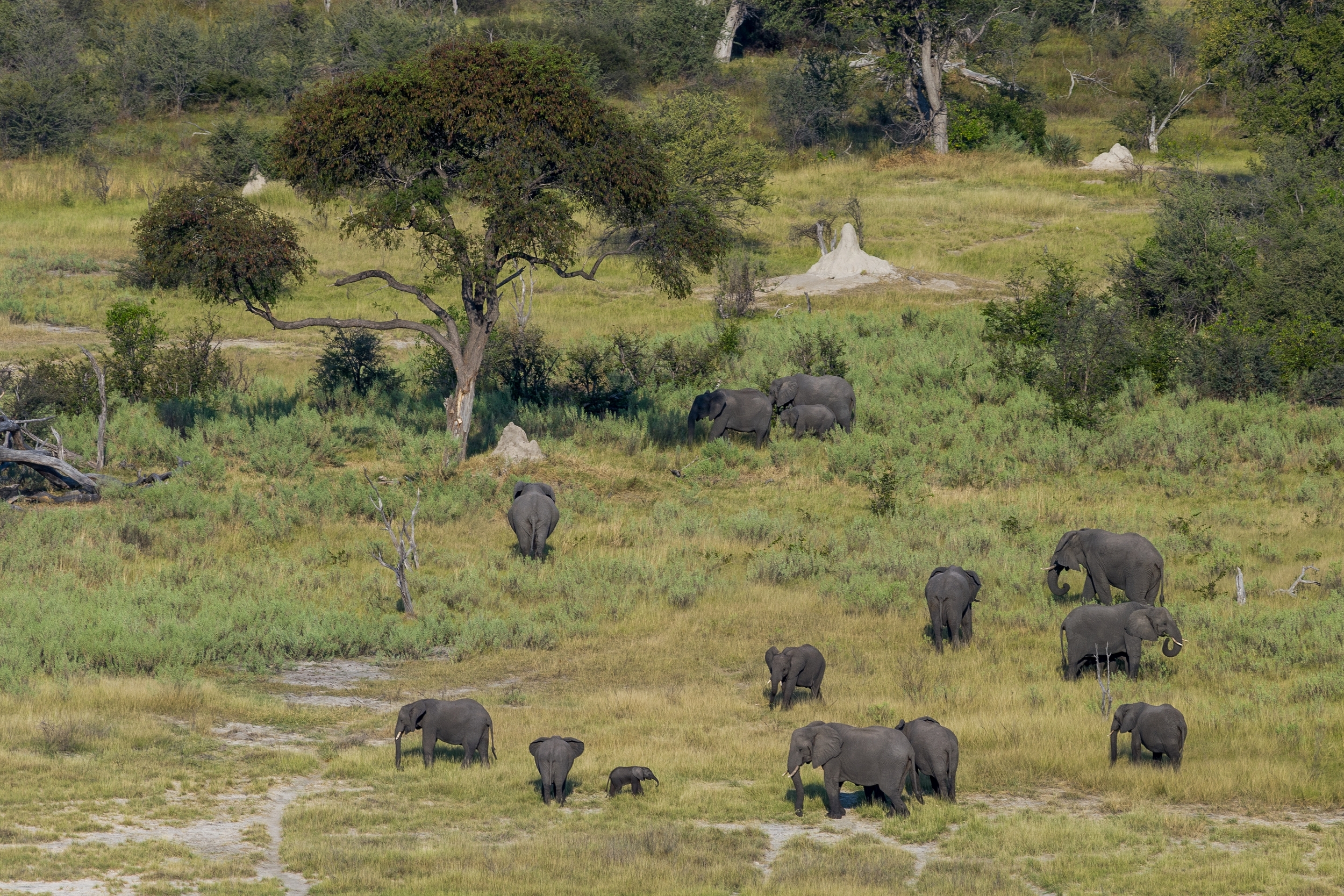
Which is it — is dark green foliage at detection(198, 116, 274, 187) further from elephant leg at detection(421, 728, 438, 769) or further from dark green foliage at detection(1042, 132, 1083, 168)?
elephant leg at detection(421, 728, 438, 769)

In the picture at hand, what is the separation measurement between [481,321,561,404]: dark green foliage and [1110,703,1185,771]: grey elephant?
2051 centimetres

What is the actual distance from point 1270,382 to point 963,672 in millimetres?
17845

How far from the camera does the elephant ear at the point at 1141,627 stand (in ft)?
56.5

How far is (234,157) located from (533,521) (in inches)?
1426

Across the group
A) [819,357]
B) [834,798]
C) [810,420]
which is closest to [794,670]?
[834,798]

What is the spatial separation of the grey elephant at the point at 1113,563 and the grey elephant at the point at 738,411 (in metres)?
10.3

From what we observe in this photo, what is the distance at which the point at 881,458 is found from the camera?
29656 mm

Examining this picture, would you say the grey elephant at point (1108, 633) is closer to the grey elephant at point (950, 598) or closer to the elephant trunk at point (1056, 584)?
the grey elephant at point (950, 598)

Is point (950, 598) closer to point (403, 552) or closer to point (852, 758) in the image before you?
point (852, 758)

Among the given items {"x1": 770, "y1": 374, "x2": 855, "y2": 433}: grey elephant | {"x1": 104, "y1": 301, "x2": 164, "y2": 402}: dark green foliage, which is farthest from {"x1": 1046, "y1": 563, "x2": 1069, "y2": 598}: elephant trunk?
{"x1": 104, "y1": 301, "x2": 164, "y2": 402}: dark green foliage

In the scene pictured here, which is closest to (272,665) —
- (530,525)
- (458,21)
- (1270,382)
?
(530,525)

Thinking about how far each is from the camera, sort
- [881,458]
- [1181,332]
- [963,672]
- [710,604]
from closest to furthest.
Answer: [963,672], [710,604], [881,458], [1181,332]

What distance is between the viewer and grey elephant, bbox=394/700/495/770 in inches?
586

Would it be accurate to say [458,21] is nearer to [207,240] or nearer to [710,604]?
[207,240]
